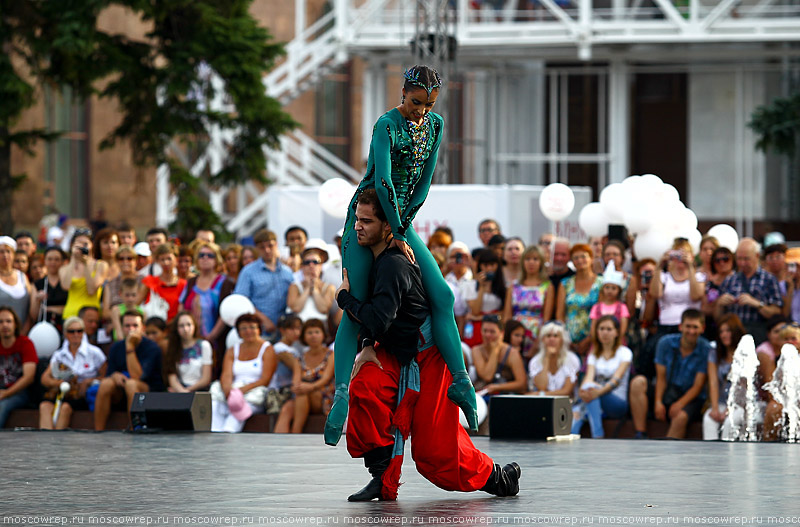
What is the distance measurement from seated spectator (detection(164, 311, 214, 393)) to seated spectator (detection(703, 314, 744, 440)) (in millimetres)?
4092

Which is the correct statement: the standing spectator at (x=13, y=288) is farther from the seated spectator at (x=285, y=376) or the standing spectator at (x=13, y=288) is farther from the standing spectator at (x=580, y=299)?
the standing spectator at (x=580, y=299)

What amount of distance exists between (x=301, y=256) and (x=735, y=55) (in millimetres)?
15065

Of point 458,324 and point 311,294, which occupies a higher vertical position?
point 311,294

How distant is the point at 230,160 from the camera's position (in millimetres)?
21594

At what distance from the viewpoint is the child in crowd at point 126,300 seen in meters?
12.3

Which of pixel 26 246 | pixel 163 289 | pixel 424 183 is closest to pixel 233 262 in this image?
pixel 163 289

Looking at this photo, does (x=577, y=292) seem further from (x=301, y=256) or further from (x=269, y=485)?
(x=269, y=485)

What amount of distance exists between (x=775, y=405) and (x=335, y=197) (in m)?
5.93

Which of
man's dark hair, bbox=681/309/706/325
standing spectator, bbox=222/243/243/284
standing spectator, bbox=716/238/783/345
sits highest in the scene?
standing spectator, bbox=222/243/243/284

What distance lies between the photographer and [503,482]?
6520 mm

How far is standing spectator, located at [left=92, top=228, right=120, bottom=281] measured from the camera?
42.1 feet

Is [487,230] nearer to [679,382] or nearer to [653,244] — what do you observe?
[653,244]

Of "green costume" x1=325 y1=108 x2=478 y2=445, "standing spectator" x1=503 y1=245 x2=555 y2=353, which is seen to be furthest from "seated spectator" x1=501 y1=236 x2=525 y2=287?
"green costume" x1=325 y1=108 x2=478 y2=445

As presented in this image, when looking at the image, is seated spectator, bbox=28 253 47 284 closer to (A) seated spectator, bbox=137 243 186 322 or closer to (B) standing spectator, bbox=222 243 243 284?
(A) seated spectator, bbox=137 243 186 322
